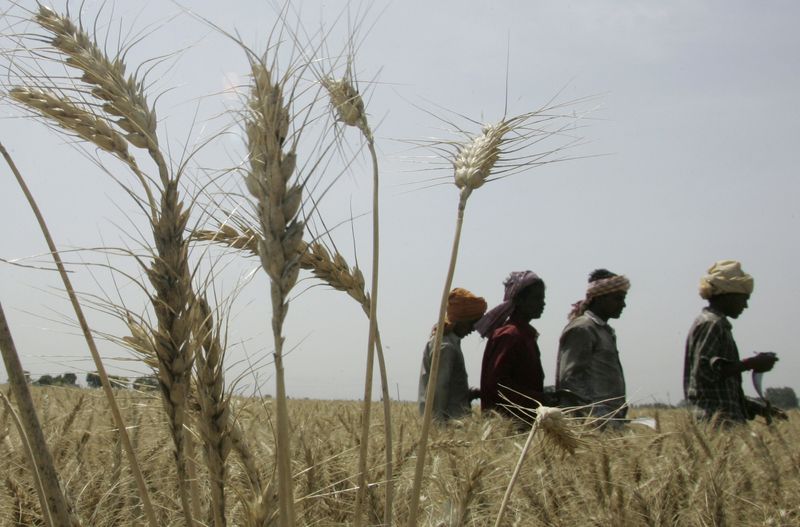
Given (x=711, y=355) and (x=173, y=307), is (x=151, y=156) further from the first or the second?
(x=711, y=355)

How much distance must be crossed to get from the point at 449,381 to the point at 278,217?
17.3 feet

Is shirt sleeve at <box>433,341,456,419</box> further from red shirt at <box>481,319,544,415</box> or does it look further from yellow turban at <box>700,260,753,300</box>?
yellow turban at <box>700,260,753,300</box>

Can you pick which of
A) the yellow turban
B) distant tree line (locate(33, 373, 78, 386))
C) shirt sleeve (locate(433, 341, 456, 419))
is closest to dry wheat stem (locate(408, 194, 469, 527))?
distant tree line (locate(33, 373, 78, 386))

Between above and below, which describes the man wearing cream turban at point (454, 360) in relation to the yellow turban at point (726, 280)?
below

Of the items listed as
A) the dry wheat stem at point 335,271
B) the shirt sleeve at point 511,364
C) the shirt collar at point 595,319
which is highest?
the shirt collar at point 595,319

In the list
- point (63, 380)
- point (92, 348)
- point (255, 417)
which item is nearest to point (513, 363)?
point (255, 417)

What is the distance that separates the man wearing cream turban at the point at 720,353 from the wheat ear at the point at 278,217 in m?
5.13

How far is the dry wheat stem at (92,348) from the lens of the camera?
112 cm

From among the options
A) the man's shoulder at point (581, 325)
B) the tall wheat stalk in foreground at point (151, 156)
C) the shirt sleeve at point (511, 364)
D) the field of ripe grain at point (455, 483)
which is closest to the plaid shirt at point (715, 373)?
the man's shoulder at point (581, 325)

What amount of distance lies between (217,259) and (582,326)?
4415 mm

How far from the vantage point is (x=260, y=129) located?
103 centimetres

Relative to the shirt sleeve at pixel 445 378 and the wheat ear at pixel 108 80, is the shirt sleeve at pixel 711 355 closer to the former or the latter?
the shirt sleeve at pixel 445 378

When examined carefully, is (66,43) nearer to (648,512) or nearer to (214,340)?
(214,340)

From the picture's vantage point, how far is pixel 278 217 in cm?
96
